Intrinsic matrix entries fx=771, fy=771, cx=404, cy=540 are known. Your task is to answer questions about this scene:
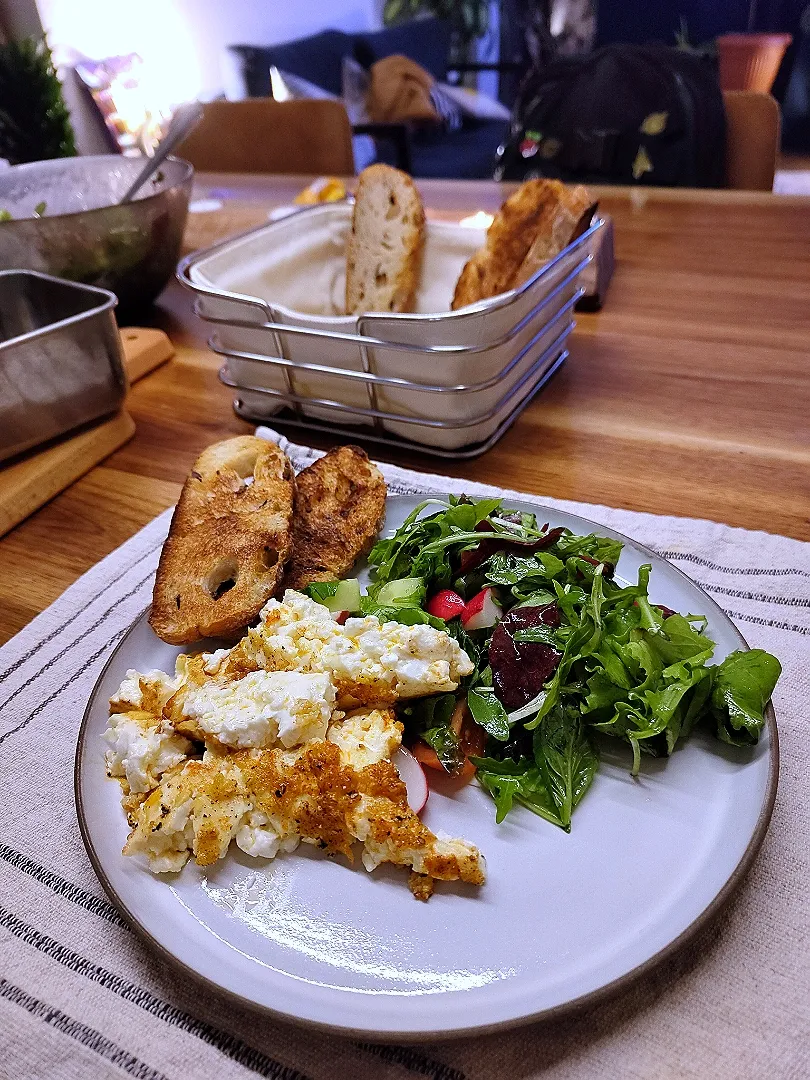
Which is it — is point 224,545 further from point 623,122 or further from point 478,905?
point 623,122

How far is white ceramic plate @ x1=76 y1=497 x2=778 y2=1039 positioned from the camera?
0.59 metres

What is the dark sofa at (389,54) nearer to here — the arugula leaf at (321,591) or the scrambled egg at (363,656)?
the arugula leaf at (321,591)

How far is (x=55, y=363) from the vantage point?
1363mm

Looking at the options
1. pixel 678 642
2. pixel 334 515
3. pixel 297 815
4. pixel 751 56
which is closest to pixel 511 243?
pixel 334 515

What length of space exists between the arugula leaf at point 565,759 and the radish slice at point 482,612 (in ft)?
0.48

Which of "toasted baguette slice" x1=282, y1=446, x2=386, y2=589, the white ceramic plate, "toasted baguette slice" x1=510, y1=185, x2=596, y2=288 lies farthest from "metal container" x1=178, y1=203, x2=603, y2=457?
the white ceramic plate

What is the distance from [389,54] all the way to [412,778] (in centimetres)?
705

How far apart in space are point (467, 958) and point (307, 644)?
1.06 feet

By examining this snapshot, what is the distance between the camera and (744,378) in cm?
151

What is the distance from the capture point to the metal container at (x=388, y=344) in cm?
123

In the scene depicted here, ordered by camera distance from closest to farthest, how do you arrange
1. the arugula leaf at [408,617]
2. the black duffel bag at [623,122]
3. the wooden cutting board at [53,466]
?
the arugula leaf at [408,617] → the wooden cutting board at [53,466] → the black duffel bag at [623,122]

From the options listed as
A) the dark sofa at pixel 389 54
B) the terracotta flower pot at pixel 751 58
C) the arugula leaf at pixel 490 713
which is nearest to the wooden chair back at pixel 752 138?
the arugula leaf at pixel 490 713

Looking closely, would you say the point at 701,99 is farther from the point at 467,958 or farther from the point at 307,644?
the point at 467,958

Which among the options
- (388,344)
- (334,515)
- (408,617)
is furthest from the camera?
(388,344)
